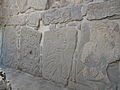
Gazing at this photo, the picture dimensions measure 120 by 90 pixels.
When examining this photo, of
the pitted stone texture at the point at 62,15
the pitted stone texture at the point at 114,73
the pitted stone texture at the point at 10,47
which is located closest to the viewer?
the pitted stone texture at the point at 114,73

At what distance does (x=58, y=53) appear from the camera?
2.15 meters

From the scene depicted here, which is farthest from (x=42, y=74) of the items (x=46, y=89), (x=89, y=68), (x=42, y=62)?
(x=89, y=68)

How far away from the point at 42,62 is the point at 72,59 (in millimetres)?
573

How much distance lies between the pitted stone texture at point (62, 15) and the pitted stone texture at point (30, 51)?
0.29m

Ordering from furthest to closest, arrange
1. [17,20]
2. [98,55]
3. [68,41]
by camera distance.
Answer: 1. [17,20]
2. [68,41]
3. [98,55]

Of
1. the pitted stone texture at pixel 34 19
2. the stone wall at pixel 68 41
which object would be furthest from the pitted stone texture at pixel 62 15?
the pitted stone texture at pixel 34 19

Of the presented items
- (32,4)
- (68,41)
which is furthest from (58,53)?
(32,4)

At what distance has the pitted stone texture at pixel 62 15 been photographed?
1963mm

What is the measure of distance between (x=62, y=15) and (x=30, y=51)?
83 centimetres

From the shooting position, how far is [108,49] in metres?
1.62

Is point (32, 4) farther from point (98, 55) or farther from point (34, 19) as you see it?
point (98, 55)

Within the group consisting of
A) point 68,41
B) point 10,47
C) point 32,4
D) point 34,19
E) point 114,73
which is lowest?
point 114,73

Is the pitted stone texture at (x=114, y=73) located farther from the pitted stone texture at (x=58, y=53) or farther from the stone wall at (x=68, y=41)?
the pitted stone texture at (x=58, y=53)

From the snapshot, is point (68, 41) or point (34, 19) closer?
point (68, 41)
